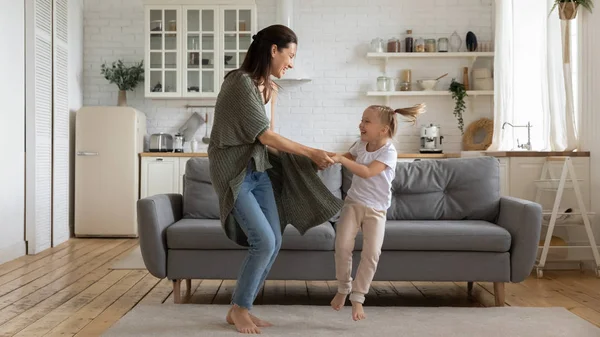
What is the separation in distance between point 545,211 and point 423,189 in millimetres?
1426

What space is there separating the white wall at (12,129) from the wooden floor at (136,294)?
1.61 ft

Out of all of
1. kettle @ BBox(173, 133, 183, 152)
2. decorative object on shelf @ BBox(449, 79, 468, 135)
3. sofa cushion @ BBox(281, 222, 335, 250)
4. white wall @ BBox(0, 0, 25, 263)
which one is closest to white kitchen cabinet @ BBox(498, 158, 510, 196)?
decorative object on shelf @ BBox(449, 79, 468, 135)

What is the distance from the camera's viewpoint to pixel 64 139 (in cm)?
644

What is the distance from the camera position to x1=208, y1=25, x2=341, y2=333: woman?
271 centimetres

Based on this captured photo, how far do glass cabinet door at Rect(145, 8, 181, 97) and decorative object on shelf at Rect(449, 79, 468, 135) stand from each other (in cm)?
298

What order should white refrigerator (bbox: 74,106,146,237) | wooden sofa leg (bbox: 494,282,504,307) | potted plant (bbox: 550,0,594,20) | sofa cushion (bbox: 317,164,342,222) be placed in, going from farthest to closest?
white refrigerator (bbox: 74,106,146,237) < potted plant (bbox: 550,0,594,20) < sofa cushion (bbox: 317,164,342,222) < wooden sofa leg (bbox: 494,282,504,307)

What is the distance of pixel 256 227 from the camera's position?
2715 mm

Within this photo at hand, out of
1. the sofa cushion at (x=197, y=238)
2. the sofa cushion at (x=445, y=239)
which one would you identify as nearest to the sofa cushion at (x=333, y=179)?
the sofa cushion at (x=445, y=239)

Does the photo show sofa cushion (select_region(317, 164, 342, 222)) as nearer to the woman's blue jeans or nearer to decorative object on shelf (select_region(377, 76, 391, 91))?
the woman's blue jeans

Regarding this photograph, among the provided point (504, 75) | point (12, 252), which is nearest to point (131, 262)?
point (12, 252)

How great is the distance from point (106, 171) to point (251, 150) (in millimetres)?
4377

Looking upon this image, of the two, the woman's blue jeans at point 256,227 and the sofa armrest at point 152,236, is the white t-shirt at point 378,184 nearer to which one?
the woman's blue jeans at point 256,227

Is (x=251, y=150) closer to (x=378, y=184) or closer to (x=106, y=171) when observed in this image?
(x=378, y=184)

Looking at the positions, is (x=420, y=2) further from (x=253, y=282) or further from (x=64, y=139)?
(x=253, y=282)
